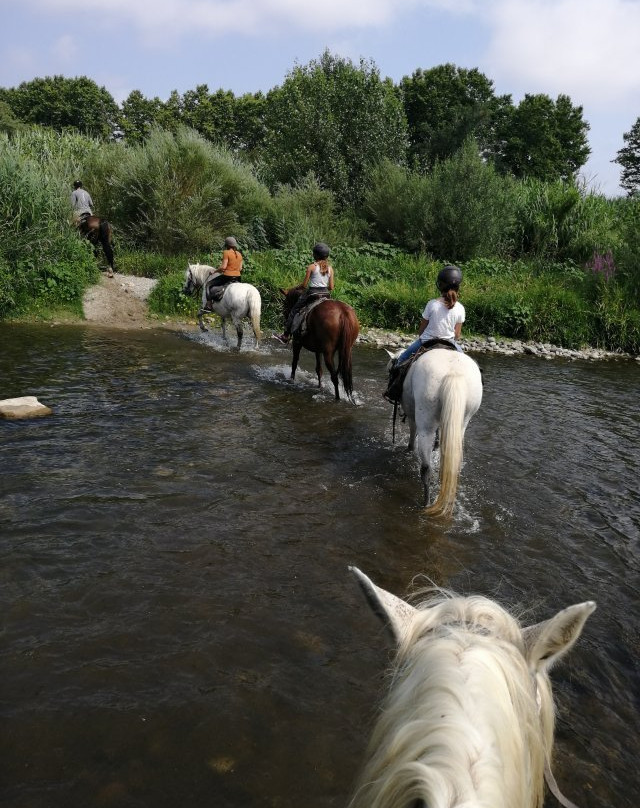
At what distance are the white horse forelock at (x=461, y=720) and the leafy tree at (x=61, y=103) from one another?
70.2m

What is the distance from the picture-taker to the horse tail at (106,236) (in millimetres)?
16969

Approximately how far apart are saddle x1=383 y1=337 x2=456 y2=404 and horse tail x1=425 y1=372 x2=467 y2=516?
89 cm

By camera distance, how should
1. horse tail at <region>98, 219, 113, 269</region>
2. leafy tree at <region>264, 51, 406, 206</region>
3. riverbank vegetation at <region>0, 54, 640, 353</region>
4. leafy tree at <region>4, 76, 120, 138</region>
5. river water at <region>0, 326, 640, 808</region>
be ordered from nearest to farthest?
river water at <region>0, 326, 640, 808</region>, riverbank vegetation at <region>0, 54, 640, 353</region>, horse tail at <region>98, 219, 113, 269</region>, leafy tree at <region>264, 51, 406, 206</region>, leafy tree at <region>4, 76, 120, 138</region>

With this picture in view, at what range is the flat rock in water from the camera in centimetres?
719

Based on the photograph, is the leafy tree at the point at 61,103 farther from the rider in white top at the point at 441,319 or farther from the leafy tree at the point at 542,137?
the rider in white top at the point at 441,319

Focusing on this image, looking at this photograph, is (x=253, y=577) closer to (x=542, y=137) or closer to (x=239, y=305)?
(x=239, y=305)

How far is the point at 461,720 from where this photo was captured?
3.79 feet

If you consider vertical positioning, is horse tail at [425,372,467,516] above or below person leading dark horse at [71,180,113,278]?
below

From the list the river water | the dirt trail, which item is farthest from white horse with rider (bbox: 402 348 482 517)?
the dirt trail

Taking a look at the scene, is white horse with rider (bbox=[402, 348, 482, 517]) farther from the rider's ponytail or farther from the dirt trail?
the dirt trail

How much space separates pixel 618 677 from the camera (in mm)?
3467

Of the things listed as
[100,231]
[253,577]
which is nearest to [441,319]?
[253,577]

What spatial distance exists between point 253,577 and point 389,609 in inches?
111

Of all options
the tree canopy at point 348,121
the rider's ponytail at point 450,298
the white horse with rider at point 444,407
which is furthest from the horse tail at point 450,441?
the tree canopy at point 348,121
